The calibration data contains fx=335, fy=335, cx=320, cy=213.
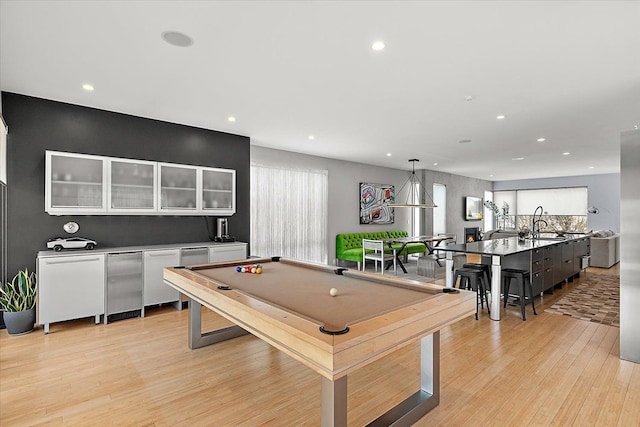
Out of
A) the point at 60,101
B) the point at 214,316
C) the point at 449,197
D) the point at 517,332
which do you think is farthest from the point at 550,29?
the point at 449,197

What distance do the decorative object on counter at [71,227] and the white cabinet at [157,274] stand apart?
872 mm

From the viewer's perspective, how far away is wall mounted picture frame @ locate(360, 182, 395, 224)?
8734 mm

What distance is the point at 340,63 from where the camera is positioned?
2965 mm

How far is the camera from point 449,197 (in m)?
10.9

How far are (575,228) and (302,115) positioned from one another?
11406mm

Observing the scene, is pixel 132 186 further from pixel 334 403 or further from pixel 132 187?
pixel 334 403

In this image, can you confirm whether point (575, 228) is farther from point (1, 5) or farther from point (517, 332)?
point (1, 5)

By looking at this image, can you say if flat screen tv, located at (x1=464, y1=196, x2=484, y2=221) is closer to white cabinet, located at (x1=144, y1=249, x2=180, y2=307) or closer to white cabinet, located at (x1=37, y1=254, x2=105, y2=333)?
white cabinet, located at (x1=144, y1=249, x2=180, y2=307)

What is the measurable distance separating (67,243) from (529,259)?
6.16m

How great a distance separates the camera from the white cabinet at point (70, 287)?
370 centimetres

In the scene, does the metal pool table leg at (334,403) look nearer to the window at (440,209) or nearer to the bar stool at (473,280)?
the bar stool at (473,280)

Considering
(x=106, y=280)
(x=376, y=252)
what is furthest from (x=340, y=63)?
(x=376, y=252)

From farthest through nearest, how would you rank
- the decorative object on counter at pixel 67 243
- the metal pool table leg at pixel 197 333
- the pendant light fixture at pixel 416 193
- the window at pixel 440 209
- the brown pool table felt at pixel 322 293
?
the window at pixel 440 209 < the pendant light fixture at pixel 416 193 < the decorative object on counter at pixel 67 243 < the metal pool table leg at pixel 197 333 < the brown pool table felt at pixel 322 293

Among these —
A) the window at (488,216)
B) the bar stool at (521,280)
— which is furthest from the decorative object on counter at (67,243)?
the window at (488,216)
